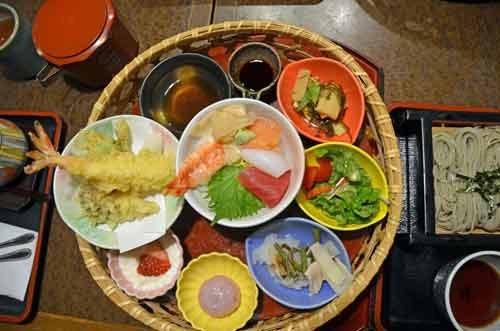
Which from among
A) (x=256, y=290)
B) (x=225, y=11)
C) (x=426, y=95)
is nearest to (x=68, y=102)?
(x=225, y=11)

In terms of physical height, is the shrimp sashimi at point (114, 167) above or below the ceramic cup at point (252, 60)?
below

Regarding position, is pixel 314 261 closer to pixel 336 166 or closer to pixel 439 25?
pixel 336 166

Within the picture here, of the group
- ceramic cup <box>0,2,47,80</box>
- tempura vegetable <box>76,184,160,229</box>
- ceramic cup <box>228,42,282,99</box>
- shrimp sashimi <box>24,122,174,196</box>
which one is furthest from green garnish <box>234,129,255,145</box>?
ceramic cup <box>0,2,47,80</box>

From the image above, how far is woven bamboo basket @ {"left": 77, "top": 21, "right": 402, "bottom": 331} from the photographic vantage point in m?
1.27

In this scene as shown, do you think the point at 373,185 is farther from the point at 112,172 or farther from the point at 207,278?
the point at 112,172

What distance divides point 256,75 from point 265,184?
18.6 inches

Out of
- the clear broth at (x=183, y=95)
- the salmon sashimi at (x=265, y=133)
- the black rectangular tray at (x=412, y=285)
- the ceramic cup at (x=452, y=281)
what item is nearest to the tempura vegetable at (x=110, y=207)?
the clear broth at (x=183, y=95)

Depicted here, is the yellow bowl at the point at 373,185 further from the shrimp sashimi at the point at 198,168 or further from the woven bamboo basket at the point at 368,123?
the shrimp sashimi at the point at 198,168

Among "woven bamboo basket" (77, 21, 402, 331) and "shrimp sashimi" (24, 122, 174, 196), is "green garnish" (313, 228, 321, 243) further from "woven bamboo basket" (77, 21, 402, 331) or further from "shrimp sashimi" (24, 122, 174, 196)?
"shrimp sashimi" (24, 122, 174, 196)

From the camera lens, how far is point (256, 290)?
138cm

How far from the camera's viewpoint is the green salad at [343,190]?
4.41 ft

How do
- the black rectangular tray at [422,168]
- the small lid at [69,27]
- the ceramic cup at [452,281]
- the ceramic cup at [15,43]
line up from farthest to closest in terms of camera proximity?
the ceramic cup at [15,43] → the small lid at [69,27] → the black rectangular tray at [422,168] → the ceramic cup at [452,281]

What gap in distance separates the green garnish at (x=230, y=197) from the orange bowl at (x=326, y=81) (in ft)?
1.02

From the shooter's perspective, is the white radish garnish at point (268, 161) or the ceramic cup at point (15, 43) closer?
the white radish garnish at point (268, 161)
